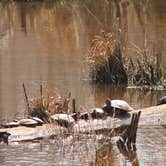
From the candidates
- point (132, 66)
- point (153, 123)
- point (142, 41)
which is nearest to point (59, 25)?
point (142, 41)

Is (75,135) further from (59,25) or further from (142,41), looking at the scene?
(59,25)

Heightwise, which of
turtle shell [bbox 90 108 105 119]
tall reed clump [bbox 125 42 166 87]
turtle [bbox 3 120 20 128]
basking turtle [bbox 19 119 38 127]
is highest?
tall reed clump [bbox 125 42 166 87]

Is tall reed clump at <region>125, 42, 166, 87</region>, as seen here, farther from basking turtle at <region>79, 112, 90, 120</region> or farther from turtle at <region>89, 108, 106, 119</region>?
basking turtle at <region>79, 112, 90, 120</region>

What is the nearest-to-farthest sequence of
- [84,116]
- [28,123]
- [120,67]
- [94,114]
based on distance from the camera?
[28,123], [84,116], [94,114], [120,67]

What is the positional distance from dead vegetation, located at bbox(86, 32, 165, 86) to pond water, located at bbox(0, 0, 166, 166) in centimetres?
28

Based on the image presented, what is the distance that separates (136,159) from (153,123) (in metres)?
1.92

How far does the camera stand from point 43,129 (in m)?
11.6

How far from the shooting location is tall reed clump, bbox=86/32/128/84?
625 inches

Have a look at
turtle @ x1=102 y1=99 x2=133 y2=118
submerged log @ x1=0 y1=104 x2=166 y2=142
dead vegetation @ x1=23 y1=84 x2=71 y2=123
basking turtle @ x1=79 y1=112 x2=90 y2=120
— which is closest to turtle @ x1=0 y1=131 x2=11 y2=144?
submerged log @ x1=0 y1=104 x2=166 y2=142

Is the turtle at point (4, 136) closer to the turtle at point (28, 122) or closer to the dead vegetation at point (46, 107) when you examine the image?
the turtle at point (28, 122)

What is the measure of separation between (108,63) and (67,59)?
11.0ft

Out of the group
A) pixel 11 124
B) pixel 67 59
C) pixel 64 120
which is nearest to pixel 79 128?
pixel 64 120

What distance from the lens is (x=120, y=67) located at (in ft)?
52.0

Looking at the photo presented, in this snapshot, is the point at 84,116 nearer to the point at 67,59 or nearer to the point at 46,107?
the point at 46,107
